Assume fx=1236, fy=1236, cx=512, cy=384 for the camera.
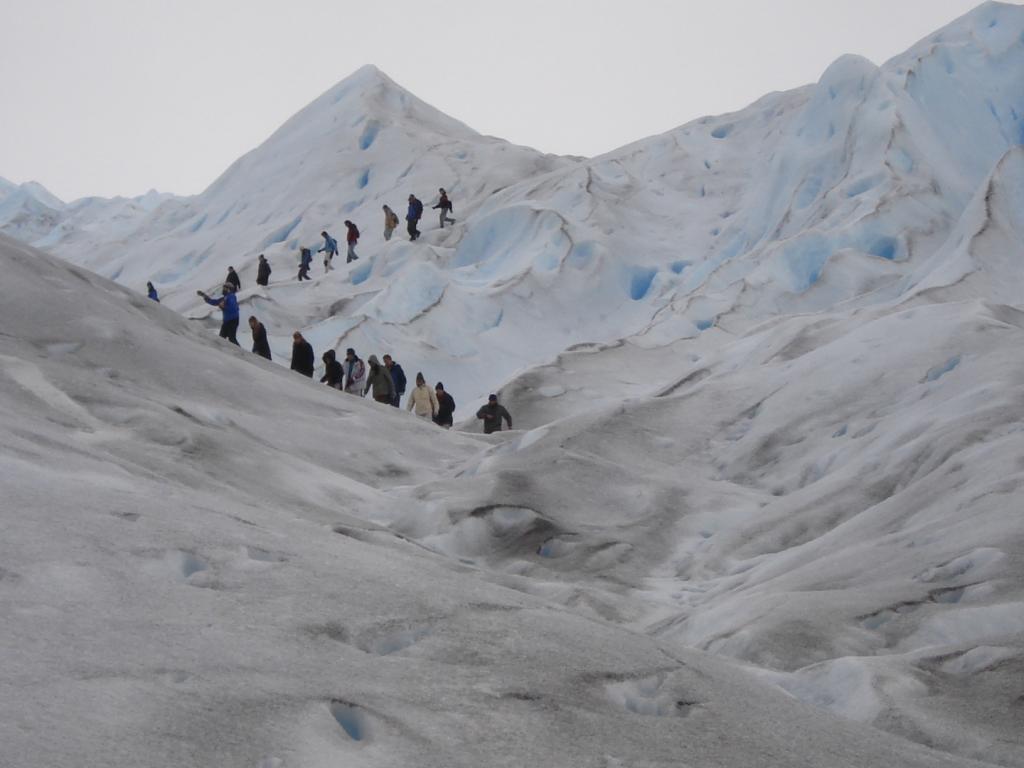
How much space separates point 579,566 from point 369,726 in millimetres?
5303

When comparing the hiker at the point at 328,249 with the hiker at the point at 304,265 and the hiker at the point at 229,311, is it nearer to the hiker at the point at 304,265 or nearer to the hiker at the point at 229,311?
the hiker at the point at 304,265

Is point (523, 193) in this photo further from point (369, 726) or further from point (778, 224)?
point (369, 726)

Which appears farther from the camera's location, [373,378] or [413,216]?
[413,216]

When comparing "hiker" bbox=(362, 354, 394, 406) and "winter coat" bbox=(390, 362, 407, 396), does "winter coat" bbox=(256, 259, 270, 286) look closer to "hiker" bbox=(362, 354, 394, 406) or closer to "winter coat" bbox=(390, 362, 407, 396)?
"winter coat" bbox=(390, 362, 407, 396)

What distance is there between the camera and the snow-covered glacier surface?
4121mm

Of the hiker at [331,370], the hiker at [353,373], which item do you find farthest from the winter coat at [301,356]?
the hiker at [353,373]

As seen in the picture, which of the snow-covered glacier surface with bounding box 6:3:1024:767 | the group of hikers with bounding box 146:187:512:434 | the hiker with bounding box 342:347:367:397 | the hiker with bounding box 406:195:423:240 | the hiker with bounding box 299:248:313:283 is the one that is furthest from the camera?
the hiker with bounding box 406:195:423:240

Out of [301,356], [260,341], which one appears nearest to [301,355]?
[301,356]

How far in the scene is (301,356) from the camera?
52.0 ft

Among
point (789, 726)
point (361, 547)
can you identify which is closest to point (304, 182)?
point (361, 547)

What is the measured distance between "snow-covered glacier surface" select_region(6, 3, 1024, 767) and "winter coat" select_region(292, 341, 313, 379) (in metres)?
1.74

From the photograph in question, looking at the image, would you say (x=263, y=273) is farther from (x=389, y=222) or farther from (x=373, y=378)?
(x=373, y=378)

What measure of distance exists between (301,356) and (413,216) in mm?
12783

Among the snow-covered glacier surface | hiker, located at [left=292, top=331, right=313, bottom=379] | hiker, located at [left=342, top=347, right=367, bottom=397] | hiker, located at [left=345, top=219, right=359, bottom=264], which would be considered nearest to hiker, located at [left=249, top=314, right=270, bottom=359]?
hiker, located at [left=292, top=331, right=313, bottom=379]
